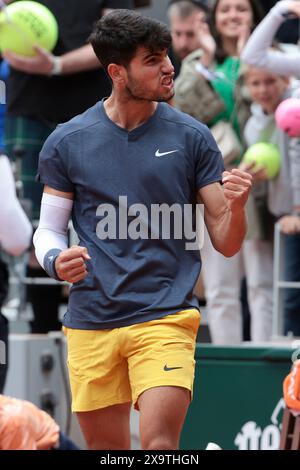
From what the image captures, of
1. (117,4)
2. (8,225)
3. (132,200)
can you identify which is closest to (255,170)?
(117,4)

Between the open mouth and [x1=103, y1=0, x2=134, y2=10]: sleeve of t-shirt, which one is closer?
the open mouth

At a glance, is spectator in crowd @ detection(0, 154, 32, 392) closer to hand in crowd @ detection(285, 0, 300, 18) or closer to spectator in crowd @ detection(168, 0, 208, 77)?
hand in crowd @ detection(285, 0, 300, 18)

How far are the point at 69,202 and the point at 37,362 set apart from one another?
288 cm

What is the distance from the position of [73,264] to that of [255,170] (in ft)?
9.08

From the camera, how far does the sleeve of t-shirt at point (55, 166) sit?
16.4 ft

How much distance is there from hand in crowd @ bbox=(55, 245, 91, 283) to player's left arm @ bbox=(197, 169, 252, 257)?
54cm

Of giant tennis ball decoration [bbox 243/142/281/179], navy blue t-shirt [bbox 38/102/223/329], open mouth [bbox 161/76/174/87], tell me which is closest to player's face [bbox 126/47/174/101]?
open mouth [bbox 161/76/174/87]

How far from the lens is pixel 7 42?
751 cm

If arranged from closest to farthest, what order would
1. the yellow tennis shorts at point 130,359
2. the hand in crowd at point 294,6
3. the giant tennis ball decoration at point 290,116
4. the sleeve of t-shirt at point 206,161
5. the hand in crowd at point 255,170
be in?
the yellow tennis shorts at point 130,359
the sleeve of t-shirt at point 206,161
the giant tennis ball decoration at point 290,116
the hand in crowd at point 294,6
the hand in crowd at point 255,170

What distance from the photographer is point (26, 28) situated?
7.40m

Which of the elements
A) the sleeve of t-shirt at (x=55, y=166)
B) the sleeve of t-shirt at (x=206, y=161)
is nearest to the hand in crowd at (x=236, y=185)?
the sleeve of t-shirt at (x=206, y=161)

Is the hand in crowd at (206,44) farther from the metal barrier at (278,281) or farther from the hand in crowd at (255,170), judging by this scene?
the metal barrier at (278,281)

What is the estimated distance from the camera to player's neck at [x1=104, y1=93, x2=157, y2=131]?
500 cm

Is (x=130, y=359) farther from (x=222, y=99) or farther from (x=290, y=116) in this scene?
(x=222, y=99)
